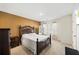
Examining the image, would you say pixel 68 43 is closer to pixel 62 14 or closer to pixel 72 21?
pixel 72 21

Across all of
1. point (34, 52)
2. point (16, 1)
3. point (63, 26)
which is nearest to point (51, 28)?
point (63, 26)

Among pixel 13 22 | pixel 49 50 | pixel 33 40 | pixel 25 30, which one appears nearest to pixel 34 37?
pixel 33 40

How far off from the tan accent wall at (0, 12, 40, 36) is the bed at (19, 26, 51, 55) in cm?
10

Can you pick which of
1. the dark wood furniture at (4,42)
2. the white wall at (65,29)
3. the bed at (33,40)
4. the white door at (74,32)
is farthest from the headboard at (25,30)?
the white door at (74,32)

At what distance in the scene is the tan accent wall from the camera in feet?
7.79

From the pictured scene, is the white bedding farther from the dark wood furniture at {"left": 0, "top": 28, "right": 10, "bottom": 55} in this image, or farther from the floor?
the dark wood furniture at {"left": 0, "top": 28, "right": 10, "bottom": 55}

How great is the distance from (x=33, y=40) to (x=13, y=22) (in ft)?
2.03

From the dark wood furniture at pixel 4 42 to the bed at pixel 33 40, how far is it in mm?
312

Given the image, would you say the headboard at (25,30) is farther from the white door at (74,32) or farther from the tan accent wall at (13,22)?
the white door at (74,32)

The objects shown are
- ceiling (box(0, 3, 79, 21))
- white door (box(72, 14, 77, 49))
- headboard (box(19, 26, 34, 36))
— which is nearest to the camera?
ceiling (box(0, 3, 79, 21))

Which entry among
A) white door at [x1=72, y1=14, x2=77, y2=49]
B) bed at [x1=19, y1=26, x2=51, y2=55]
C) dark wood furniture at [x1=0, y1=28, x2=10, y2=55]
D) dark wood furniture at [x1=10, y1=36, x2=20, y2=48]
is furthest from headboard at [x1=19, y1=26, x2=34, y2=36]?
white door at [x1=72, y1=14, x2=77, y2=49]

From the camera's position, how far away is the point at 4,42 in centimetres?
241

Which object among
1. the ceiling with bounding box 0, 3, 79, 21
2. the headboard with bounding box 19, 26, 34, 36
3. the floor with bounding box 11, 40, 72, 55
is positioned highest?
the ceiling with bounding box 0, 3, 79, 21
